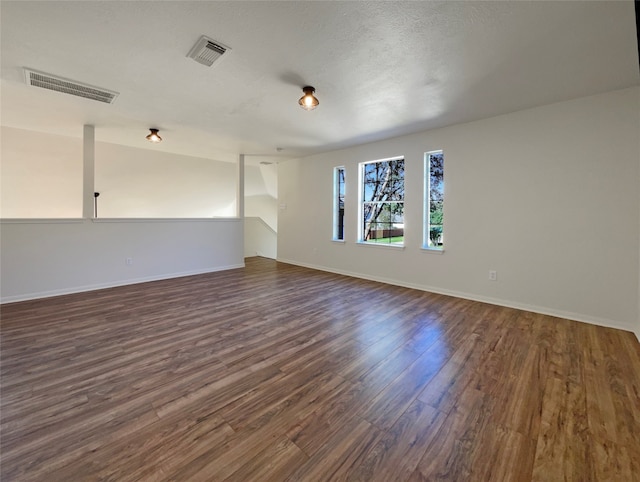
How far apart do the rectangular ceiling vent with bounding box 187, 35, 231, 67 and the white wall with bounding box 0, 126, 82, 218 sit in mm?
3538

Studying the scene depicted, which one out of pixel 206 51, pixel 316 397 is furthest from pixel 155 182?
pixel 316 397

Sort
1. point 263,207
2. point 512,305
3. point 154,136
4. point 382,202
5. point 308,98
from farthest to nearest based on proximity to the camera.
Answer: point 263,207 < point 382,202 < point 154,136 < point 512,305 < point 308,98

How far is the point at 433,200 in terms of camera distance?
14.2 feet

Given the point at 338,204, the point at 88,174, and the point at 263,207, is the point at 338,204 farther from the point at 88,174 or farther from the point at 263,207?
the point at 263,207

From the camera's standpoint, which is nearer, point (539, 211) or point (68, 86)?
point (68, 86)

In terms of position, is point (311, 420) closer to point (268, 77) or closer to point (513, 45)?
point (268, 77)

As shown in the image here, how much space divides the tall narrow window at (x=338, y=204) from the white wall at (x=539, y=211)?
109 centimetres

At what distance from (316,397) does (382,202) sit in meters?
3.88

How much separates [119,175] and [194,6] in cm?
567

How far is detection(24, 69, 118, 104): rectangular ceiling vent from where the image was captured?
268 centimetres

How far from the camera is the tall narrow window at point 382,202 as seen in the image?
4746 mm

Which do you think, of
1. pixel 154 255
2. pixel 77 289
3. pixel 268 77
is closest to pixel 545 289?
pixel 268 77

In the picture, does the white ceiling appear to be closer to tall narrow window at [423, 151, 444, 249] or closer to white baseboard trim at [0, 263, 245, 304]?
tall narrow window at [423, 151, 444, 249]

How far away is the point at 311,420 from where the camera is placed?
1560mm
